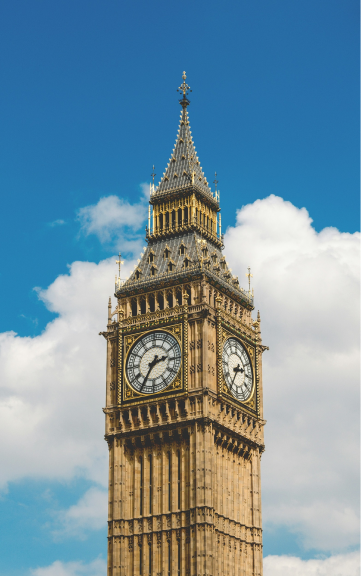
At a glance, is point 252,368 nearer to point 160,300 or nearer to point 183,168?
point 160,300

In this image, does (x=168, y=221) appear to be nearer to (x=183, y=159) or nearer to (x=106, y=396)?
(x=183, y=159)

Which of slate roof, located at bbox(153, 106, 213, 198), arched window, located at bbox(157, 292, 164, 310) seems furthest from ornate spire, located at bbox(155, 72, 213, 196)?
arched window, located at bbox(157, 292, 164, 310)

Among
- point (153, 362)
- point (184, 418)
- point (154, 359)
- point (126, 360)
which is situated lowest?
point (184, 418)

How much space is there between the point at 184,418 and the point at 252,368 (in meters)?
9.77

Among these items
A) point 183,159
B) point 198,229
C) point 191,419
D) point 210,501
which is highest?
point 183,159

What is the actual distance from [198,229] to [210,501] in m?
25.2

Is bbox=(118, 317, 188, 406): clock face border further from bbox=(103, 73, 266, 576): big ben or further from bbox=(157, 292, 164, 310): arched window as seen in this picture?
bbox=(157, 292, 164, 310): arched window

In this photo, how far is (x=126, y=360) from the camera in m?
106

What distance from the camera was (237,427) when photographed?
105125 millimetres

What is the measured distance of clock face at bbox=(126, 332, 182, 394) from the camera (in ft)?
340

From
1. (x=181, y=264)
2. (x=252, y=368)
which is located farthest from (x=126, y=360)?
(x=252, y=368)

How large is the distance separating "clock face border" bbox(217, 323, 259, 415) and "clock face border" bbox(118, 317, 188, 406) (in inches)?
113

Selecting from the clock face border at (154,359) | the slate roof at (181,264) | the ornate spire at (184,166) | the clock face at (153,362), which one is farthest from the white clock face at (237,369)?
the ornate spire at (184,166)

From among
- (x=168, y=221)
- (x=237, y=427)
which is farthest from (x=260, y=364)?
(x=168, y=221)
